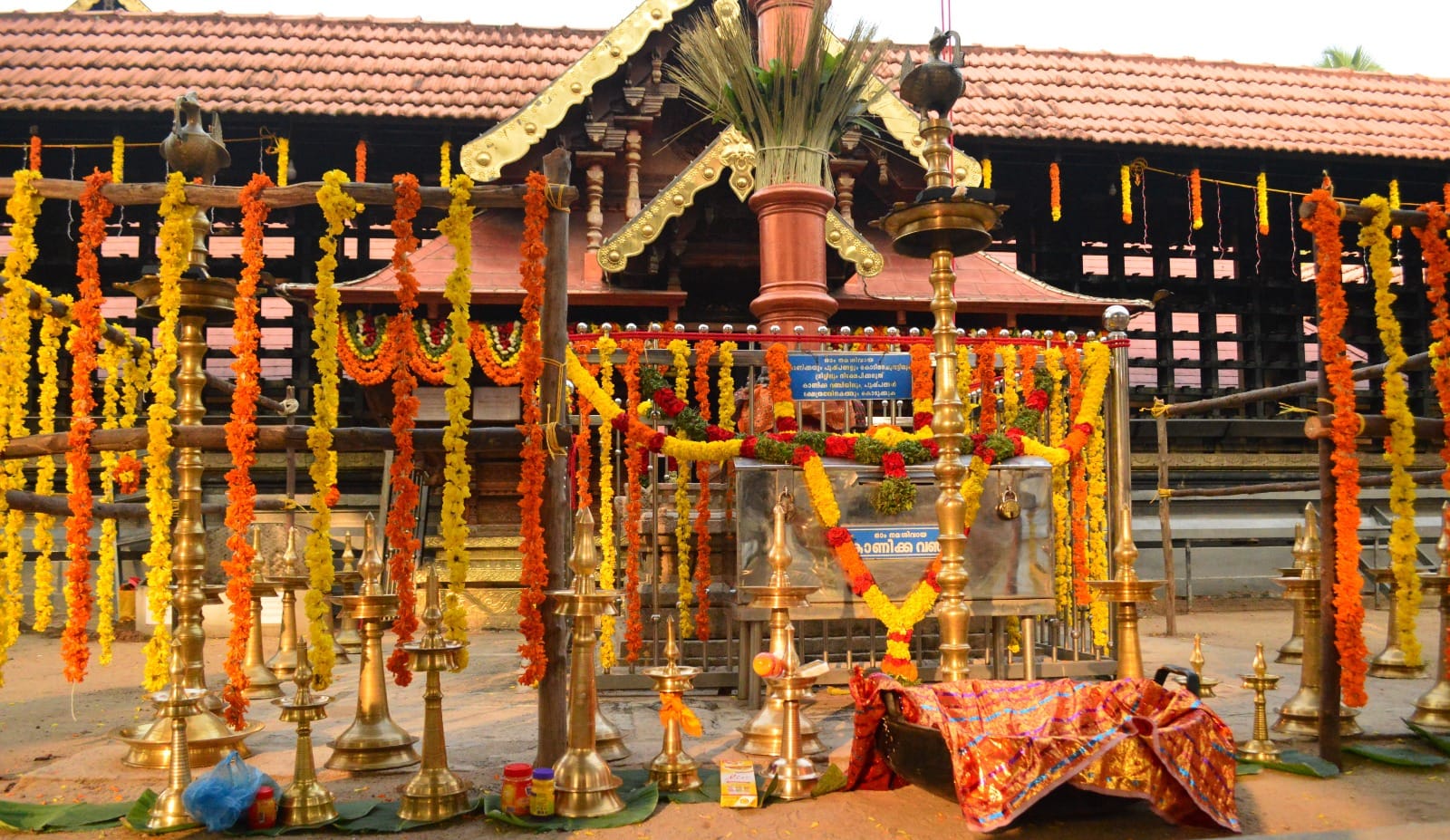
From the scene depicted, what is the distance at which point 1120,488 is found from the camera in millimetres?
7988

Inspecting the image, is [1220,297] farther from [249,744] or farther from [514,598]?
[249,744]

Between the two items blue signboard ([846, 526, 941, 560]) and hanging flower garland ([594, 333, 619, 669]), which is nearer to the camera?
blue signboard ([846, 526, 941, 560])

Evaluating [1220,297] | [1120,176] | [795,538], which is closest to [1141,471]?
[1220,297]

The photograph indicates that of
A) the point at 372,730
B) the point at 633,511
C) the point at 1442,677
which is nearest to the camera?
the point at 372,730

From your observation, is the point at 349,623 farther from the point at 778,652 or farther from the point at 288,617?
the point at 778,652

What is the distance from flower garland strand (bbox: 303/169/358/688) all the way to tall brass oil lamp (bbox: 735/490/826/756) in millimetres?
2057

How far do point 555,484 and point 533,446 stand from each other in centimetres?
24

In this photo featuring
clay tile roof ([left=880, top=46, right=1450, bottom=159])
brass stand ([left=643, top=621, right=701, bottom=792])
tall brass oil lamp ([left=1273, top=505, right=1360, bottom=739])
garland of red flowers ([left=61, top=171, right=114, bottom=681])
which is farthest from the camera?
clay tile roof ([left=880, top=46, right=1450, bottom=159])

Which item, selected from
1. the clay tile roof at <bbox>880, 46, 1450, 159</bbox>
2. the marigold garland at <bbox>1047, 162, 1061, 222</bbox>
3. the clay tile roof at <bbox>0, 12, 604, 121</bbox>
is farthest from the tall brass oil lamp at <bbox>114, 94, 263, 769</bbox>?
the marigold garland at <bbox>1047, 162, 1061, 222</bbox>

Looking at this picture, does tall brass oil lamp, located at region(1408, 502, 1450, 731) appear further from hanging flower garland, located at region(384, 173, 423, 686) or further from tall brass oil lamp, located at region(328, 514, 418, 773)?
tall brass oil lamp, located at region(328, 514, 418, 773)

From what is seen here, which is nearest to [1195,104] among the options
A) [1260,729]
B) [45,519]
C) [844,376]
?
[844,376]

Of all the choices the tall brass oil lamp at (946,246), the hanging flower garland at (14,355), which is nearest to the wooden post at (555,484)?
the tall brass oil lamp at (946,246)

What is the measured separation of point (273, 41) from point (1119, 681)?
46.1 ft

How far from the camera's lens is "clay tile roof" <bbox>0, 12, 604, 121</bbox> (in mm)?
13438
